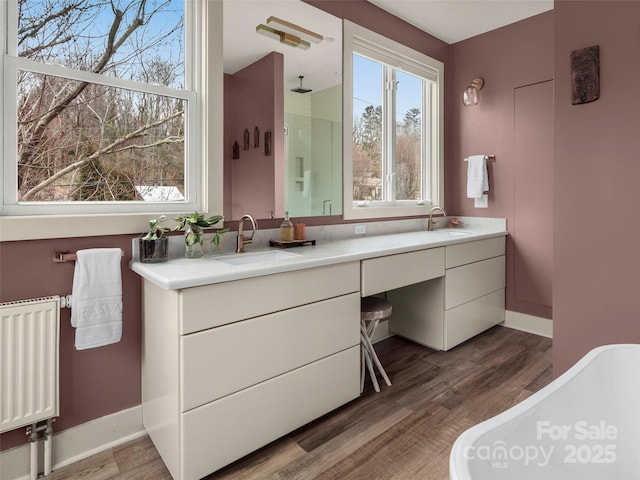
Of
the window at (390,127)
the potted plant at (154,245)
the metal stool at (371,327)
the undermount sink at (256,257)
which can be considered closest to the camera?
the potted plant at (154,245)

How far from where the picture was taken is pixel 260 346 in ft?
5.50

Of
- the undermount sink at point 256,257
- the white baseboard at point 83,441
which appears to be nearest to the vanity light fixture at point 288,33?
the undermount sink at point 256,257

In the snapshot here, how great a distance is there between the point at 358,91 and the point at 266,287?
201 centimetres

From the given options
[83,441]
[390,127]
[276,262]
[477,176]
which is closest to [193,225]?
[276,262]

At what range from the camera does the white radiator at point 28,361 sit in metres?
1.50

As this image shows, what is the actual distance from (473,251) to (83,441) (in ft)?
8.94

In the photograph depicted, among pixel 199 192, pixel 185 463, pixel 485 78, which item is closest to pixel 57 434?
pixel 185 463

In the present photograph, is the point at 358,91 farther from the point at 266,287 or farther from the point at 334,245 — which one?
the point at 266,287

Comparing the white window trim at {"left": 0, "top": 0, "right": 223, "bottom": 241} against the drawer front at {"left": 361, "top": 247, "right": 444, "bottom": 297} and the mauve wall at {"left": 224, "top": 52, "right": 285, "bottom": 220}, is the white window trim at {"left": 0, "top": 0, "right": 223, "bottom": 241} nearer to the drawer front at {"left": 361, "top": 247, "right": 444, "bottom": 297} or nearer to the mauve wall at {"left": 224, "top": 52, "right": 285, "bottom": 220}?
the mauve wall at {"left": 224, "top": 52, "right": 285, "bottom": 220}

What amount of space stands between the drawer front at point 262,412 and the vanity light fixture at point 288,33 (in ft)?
6.27

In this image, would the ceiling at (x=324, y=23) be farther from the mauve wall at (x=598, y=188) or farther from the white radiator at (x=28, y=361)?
the white radiator at (x=28, y=361)

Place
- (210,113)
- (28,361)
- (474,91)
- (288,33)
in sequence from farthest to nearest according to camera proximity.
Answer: (474,91) < (288,33) < (210,113) < (28,361)

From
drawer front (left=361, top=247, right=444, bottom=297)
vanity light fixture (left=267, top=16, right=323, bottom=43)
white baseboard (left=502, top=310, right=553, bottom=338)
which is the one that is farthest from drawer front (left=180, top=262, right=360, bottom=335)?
white baseboard (left=502, top=310, right=553, bottom=338)

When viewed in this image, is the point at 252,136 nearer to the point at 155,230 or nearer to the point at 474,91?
the point at 155,230
